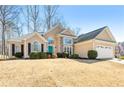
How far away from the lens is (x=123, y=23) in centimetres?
1209

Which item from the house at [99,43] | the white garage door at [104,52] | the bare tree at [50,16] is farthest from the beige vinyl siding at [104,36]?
the bare tree at [50,16]

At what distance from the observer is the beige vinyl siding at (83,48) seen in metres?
16.8

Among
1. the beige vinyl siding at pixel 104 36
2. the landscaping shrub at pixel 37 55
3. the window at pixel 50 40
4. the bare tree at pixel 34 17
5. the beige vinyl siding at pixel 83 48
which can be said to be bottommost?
the landscaping shrub at pixel 37 55

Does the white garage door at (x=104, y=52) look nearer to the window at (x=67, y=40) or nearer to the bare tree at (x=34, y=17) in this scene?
the window at (x=67, y=40)

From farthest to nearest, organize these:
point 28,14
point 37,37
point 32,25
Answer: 1. point 32,25
2. point 37,37
3. point 28,14

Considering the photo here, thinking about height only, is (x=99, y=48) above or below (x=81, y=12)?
below

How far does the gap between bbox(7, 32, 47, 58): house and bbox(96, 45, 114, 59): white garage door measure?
15.4 feet

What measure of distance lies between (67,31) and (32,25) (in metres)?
3.36

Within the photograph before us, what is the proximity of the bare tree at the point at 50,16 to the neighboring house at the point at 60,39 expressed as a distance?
2.91 ft

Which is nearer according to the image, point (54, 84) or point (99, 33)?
point (54, 84)

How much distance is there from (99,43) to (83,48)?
5.47 ft
